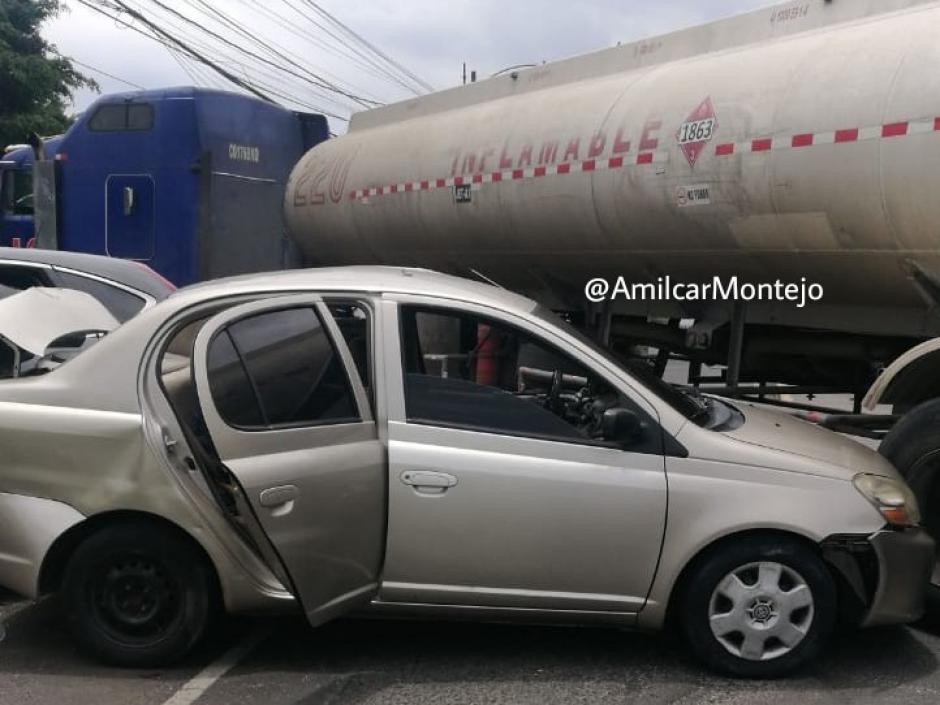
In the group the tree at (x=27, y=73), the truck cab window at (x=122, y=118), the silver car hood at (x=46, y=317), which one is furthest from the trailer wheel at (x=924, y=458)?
the tree at (x=27, y=73)

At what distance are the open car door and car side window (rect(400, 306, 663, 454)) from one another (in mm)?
263

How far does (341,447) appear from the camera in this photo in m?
3.88

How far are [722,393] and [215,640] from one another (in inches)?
149

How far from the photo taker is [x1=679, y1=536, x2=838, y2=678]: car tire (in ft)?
12.7

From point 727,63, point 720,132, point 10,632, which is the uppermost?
point 727,63

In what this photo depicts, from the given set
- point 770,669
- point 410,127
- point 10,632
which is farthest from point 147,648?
point 410,127

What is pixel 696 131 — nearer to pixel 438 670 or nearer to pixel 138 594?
pixel 438 670

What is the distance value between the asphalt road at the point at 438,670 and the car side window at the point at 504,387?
0.93 meters

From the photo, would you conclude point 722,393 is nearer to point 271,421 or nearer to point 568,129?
point 568,129

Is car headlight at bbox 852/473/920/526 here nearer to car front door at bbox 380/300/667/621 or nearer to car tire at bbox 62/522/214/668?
car front door at bbox 380/300/667/621

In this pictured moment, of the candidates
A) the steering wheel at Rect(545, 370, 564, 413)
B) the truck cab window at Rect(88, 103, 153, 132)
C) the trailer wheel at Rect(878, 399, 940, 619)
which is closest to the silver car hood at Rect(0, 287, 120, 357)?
the steering wheel at Rect(545, 370, 564, 413)

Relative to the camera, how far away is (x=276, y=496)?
3.80m

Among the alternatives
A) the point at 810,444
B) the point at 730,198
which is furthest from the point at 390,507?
the point at 730,198

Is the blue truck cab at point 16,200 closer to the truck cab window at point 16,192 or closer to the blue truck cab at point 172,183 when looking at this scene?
the truck cab window at point 16,192
